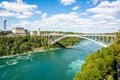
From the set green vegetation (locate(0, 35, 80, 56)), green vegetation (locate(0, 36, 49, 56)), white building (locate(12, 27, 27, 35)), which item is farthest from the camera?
white building (locate(12, 27, 27, 35))

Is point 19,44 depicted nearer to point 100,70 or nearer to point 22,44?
point 22,44

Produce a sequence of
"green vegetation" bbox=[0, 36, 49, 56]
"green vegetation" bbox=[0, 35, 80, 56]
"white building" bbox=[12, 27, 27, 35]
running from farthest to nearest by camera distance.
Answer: "white building" bbox=[12, 27, 27, 35], "green vegetation" bbox=[0, 35, 80, 56], "green vegetation" bbox=[0, 36, 49, 56]

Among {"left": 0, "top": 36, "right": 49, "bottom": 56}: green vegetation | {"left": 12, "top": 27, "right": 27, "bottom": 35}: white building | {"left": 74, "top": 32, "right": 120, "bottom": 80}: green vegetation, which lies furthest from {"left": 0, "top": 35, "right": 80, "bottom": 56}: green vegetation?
{"left": 74, "top": 32, "right": 120, "bottom": 80}: green vegetation

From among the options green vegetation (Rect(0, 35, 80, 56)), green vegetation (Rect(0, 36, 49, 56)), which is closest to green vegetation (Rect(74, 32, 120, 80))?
green vegetation (Rect(0, 36, 49, 56))

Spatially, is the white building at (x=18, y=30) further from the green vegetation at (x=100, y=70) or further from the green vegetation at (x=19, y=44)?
the green vegetation at (x=100, y=70)

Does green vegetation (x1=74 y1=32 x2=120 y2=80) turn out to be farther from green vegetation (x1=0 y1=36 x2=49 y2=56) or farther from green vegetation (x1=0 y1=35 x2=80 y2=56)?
green vegetation (x1=0 y1=35 x2=80 y2=56)

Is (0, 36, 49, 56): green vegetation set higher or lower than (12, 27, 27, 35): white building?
lower

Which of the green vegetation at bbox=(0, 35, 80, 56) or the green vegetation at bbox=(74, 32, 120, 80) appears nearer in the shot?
the green vegetation at bbox=(74, 32, 120, 80)

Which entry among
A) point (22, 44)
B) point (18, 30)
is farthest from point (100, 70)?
point (18, 30)

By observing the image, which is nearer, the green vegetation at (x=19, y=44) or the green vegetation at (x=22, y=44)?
the green vegetation at (x=19, y=44)

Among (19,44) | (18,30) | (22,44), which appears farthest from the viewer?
(18,30)

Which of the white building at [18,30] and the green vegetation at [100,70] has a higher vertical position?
the white building at [18,30]

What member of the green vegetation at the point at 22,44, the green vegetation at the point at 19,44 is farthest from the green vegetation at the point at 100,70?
the green vegetation at the point at 22,44
